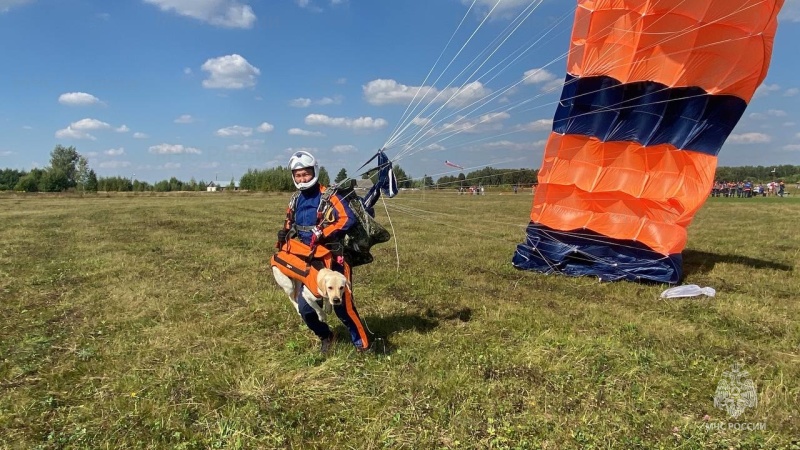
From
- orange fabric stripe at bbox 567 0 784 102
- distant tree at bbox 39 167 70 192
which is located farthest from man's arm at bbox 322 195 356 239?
distant tree at bbox 39 167 70 192

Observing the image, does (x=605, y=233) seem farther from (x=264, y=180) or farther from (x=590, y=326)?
(x=264, y=180)

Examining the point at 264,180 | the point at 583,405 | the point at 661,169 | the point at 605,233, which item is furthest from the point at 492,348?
the point at 264,180

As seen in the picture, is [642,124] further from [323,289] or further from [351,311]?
[323,289]

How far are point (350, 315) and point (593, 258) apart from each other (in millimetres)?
5021

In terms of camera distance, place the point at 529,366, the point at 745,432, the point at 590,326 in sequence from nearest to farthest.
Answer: the point at 745,432 → the point at 529,366 → the point at 590,326

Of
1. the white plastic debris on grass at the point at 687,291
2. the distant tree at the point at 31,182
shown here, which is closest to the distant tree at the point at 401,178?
the white plastic debris on grass at the point at 687,291

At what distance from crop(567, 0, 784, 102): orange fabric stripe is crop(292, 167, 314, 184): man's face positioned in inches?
191

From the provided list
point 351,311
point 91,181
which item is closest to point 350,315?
point 351,311

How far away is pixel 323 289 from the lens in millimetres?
4266

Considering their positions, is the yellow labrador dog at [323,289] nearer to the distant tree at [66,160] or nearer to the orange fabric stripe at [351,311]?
the orange fabric stripe at [351,311]

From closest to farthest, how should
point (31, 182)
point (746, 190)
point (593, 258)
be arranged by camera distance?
point (593, 258), point (746, 190), point (31, 182)

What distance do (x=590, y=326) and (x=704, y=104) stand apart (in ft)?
12.9

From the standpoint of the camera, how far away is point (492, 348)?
192 inches

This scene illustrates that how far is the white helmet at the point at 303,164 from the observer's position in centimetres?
453
